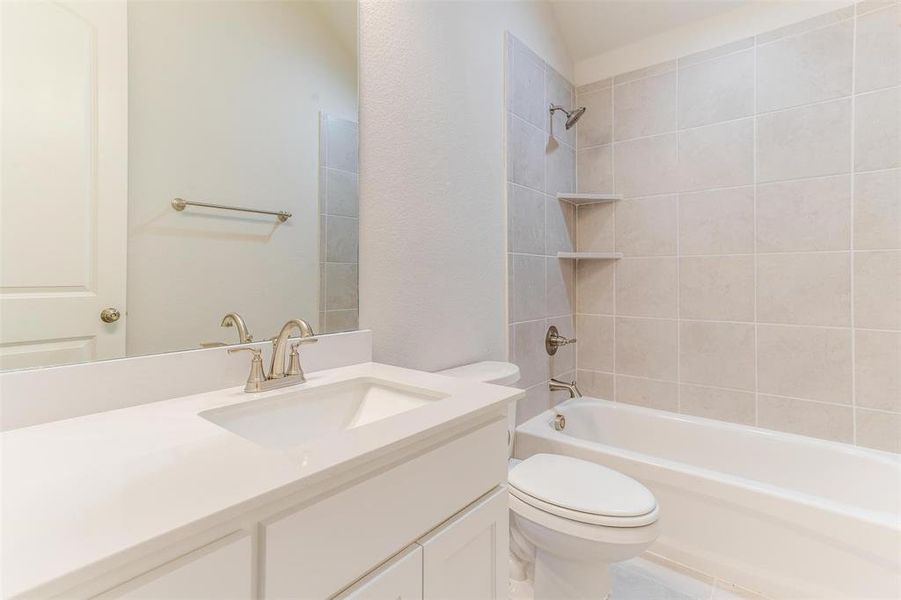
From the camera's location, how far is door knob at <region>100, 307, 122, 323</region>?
80cm

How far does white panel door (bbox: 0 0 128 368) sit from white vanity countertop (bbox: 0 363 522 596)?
0.56 feet

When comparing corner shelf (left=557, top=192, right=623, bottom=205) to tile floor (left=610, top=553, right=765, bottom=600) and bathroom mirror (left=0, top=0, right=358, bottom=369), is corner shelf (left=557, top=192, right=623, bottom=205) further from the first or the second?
tile floor (left=610, top=553, right=765, bottom=600)

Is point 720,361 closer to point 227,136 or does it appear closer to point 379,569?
point 379,569

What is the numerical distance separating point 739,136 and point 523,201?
106cm

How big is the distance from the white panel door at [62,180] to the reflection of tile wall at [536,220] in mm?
1386

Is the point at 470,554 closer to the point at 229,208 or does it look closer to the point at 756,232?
the point at 229,208

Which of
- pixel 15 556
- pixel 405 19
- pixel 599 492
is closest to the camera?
pixel 15 556

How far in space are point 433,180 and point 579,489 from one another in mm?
1128

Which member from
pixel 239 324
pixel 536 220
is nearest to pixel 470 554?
pixel 239 324

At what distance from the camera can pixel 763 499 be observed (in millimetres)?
1365

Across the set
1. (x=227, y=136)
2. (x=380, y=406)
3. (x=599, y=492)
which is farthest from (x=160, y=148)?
(x=599, y=492)

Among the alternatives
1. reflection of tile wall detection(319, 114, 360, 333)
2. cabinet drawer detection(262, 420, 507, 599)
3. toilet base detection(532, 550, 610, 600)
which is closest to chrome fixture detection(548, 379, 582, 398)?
toilet base detection(532, 550, 610, 600)

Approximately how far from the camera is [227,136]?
0.98 metres

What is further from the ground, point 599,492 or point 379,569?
point 379,569
